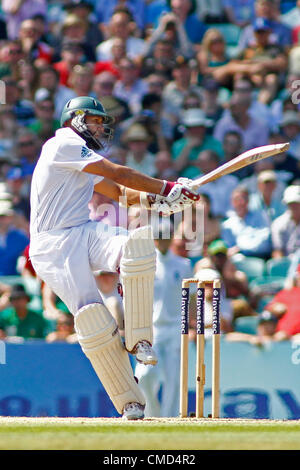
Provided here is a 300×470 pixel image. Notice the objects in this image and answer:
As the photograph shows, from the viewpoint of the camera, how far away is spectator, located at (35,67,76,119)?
1259cm

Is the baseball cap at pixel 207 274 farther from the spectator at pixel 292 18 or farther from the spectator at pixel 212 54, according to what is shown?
the spectator at pixel 292 18

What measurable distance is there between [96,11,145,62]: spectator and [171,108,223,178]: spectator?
5.10ft

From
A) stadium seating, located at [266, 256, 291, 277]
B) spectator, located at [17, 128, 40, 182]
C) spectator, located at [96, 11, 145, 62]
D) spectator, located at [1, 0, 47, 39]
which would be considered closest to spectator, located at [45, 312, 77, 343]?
stadium seating, located at [266, 256, 291, 277]

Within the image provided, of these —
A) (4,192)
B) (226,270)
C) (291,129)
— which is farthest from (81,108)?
(291,129)

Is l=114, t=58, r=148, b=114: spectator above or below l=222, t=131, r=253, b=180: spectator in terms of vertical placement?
above

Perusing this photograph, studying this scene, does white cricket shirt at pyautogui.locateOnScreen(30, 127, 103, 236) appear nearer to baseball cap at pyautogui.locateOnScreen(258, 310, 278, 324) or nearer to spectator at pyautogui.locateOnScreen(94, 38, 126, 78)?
baseball cap at pyautogui.locateOnScreen(258, 310, 278, 324)

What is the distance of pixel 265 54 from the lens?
1273cm

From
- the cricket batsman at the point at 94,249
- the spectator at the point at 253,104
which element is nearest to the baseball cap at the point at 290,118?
the spectator at the point at 253,104

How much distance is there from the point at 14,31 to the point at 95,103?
7.03 m

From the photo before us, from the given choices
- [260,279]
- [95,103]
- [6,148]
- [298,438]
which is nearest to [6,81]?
[6,148]

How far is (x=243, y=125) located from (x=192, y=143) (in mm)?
686

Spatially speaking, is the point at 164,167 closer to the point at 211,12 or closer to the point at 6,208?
the point at 6,208

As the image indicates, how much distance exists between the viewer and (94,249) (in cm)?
670

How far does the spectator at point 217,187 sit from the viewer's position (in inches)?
442
